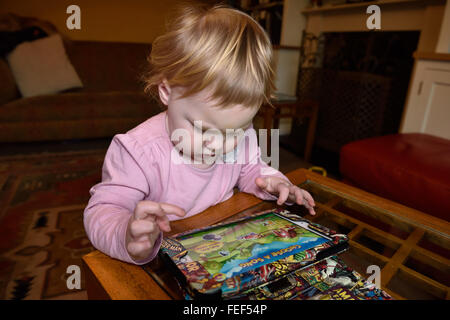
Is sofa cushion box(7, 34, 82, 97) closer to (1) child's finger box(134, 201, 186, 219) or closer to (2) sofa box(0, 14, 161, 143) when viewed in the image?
(2) sofa box(0, 14, 161, 143)

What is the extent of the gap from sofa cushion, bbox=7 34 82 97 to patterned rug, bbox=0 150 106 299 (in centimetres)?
50

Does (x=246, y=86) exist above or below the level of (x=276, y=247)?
above

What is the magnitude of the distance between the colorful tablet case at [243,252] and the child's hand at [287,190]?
5cm

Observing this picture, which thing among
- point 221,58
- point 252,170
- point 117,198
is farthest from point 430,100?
point 117,198

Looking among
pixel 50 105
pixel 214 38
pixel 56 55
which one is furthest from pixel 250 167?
pixel 56 55

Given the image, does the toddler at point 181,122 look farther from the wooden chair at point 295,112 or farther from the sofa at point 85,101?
the sofa at point 85,101

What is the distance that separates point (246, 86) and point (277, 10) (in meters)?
2.74

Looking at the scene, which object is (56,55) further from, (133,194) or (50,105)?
(133,194)

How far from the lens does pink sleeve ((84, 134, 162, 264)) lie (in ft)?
1.31

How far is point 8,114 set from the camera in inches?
73.4

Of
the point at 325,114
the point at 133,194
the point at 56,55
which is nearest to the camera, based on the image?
the point at 133,194

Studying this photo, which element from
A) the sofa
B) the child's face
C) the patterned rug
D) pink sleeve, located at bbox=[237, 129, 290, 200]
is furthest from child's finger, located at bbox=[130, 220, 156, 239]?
the sofa

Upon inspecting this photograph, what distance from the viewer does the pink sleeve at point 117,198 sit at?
1.31ft

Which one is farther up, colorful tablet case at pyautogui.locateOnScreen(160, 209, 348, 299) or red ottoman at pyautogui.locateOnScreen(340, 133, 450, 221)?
colorful tablet case at pyautogui.locateOnScreen(160, 209, 348, 299)
